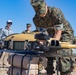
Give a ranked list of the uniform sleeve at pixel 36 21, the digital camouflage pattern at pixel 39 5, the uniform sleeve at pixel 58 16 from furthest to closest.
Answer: the uniform sleeve at pixel 36 21 < the uniform sleeve at pixel 58 16 < the digital camouflage pattern at pixel 39 5

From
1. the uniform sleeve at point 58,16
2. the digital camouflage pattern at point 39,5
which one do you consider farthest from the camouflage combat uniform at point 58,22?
the digital camouflage pattern at point 39,5

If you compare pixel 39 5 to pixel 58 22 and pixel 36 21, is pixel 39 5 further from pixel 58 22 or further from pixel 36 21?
pixel 36 21

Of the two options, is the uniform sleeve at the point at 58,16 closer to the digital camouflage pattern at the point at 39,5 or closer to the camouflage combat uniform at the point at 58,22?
the camouflage combat uniform at the point at 58,22

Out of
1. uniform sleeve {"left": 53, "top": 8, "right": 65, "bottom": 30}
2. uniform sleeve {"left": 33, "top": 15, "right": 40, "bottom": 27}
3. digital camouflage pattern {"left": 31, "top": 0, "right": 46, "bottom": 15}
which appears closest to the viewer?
digital camouflage pattern {"left": 31, "top": 0, "right": 46, "bottom": 15}

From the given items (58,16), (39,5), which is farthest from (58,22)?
(39,5)

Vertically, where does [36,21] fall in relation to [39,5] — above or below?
below

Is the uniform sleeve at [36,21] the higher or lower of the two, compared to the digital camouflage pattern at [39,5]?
lower

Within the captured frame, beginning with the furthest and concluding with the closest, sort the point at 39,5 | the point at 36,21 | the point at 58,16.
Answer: the point at 36,21 → the point at 58,16 → the point at 39,5

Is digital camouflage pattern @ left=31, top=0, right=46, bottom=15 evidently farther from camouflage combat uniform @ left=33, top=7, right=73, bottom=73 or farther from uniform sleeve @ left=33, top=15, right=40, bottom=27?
uniform sleeve @ left=33, top=15, right=40, bottom=27

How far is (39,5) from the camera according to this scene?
4973 mm

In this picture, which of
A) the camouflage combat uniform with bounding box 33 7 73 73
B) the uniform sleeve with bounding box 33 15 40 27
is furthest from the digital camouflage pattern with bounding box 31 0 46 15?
the uniform sleeve with bounding box 33 15 40 27

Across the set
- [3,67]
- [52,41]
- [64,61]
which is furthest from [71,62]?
[3,67]

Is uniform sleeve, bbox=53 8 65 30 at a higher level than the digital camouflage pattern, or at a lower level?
lower

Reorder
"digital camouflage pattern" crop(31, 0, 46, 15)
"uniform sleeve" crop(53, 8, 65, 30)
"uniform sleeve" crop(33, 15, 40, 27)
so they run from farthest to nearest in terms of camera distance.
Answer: "uniform sleeve" crop(33, 15, 40, 27) → "uniform sleeve" crop(53, 8, 65, 30) → "digital camouflage pattern" crop(31, 0, 46, 15)
